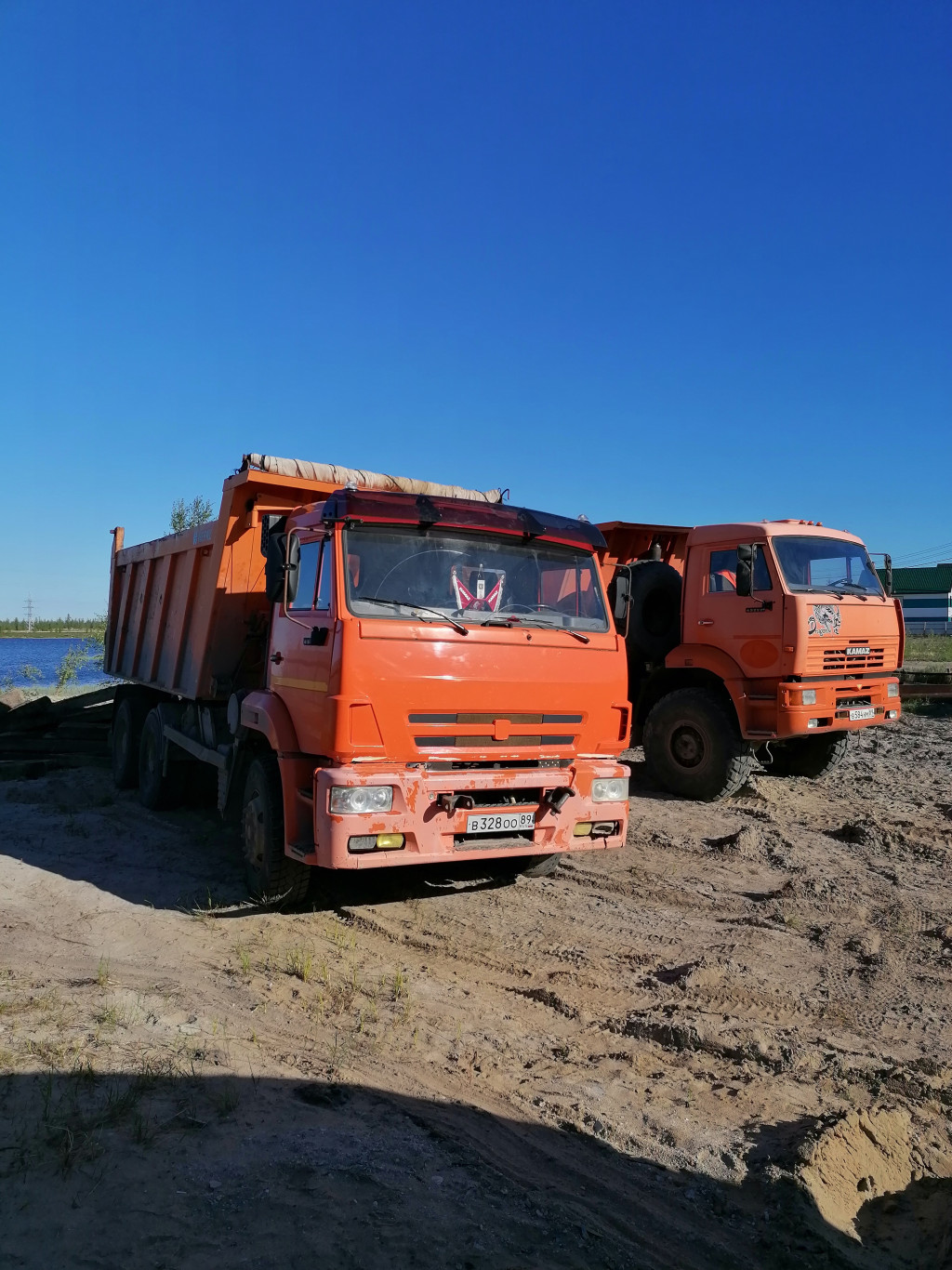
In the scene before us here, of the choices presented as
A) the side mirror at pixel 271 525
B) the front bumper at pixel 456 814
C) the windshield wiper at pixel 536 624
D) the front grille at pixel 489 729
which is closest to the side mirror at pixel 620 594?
the windshield wiper at pixel 536 624

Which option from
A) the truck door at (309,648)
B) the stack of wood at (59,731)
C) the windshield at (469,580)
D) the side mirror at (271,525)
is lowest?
the stack of wood at (59,731)

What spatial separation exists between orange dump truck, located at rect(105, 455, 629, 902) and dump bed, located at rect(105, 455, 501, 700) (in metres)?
0.72

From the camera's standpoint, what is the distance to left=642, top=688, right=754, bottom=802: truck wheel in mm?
9344

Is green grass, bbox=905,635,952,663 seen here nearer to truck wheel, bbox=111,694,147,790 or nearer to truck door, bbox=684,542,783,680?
truck door, bbox=684,542,783,680

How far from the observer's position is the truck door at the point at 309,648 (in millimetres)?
5129

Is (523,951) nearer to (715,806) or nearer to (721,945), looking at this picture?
(721,945)

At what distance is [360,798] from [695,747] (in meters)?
5.66

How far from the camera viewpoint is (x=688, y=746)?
977cm

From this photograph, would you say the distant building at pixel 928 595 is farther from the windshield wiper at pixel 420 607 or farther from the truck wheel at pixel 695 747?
the windshield wiper at pixel 420 607

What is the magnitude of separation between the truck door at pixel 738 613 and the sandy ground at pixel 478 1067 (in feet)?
8.20

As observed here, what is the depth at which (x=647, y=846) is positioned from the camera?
25.4ft

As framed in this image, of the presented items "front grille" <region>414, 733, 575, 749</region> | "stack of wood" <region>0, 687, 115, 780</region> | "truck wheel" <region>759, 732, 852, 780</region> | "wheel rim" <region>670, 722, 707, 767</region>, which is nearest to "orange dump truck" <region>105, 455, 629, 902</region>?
"front grille" <region>414, 733, 575, 749</region>

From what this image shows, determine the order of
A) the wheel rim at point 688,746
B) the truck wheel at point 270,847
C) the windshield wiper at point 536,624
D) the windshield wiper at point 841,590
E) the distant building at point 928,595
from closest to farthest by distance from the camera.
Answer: the windshield wiper at point 536,624
the truck wheel at point 270,847
the windshield wiper at point 841,590
the wheel rim at point 688,746
the distant building at point 928,595

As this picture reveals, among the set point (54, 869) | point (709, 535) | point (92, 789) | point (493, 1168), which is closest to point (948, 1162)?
point (493, 1168)
